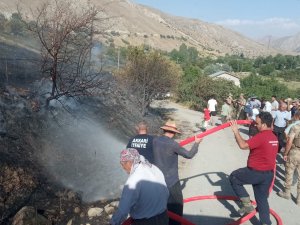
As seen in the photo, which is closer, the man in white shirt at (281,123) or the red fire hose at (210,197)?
the red fire hose at (210,197)

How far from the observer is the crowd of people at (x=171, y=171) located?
4.15 meters

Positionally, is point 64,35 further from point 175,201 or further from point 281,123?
point 281,123

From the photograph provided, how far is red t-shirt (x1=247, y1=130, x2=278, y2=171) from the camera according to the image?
20.1ft

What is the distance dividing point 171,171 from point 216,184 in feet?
13.9

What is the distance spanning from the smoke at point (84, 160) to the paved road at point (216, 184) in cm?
198

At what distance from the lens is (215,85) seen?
3269cm

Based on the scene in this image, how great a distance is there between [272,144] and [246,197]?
113 cm

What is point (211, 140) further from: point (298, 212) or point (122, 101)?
point (298, 212)

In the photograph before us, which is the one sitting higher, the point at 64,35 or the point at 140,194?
the point at 64,35

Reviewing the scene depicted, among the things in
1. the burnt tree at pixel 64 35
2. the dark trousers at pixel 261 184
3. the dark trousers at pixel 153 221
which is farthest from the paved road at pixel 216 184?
the burnt tree at pixel 64 35

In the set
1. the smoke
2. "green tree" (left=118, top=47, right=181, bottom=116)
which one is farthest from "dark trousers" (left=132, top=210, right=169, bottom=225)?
"green tree" (left=118, top=47, right=181, bottom=116)

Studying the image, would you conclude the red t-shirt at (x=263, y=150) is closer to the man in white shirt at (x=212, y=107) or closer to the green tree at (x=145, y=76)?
the man in white shirt at (x=212, y=107)

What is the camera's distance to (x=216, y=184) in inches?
388

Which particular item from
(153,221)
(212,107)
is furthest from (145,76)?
(153,221)
